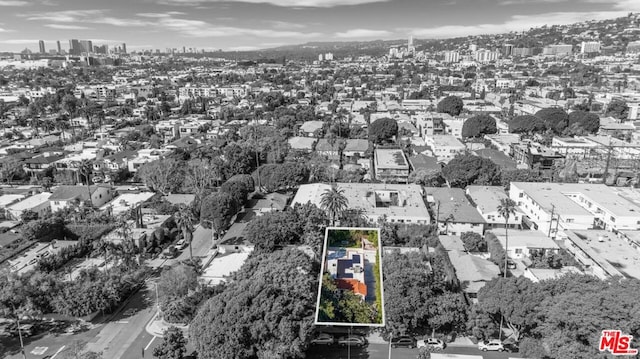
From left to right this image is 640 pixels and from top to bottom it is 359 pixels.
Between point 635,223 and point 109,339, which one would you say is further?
point 635,223

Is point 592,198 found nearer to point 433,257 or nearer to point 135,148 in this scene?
point 433,257

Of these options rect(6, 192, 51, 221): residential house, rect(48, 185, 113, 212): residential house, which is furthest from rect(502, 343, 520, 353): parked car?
rect(6, 192, 51, 221): residential house

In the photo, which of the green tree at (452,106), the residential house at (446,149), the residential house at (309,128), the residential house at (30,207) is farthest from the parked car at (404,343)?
the green tree at (452,106)

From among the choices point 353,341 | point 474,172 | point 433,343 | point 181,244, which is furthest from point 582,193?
point 181,244

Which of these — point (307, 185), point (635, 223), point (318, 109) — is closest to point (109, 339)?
point (307, 185)

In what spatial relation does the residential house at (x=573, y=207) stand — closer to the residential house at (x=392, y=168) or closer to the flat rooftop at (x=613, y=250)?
the flat rooftop at (x=613, y=250)

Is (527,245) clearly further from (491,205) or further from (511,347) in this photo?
(511,347)
